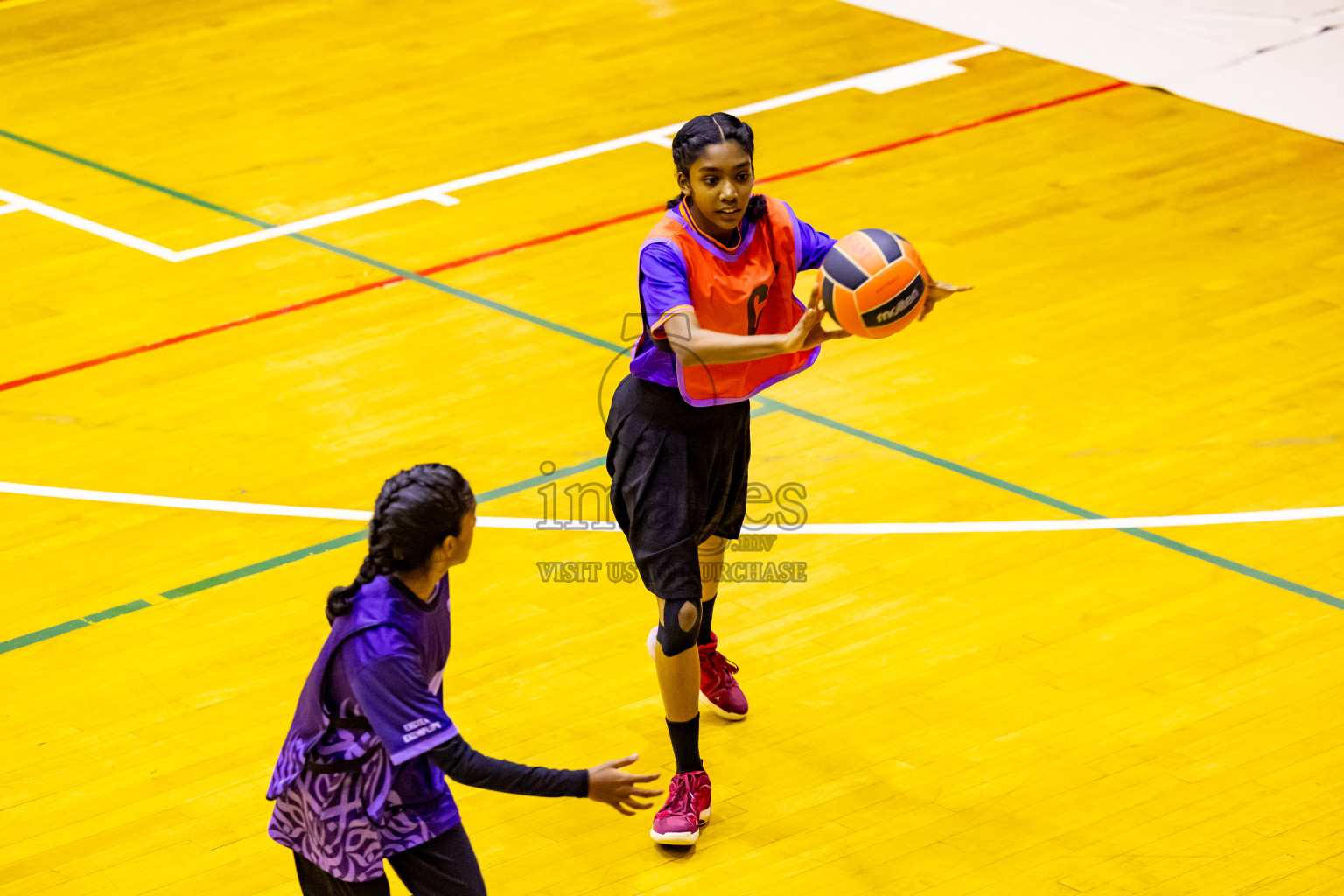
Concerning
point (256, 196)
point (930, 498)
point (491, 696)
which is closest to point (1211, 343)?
point (930, 498)

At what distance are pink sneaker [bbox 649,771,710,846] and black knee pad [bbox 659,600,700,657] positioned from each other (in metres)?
0.42

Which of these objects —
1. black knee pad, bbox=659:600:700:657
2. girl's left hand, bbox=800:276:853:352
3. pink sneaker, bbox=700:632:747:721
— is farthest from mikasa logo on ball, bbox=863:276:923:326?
pink sneaker, bbox=700:632:747:721

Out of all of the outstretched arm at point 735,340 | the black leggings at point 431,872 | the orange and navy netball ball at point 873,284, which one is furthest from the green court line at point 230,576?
the black leggings at point 431,872

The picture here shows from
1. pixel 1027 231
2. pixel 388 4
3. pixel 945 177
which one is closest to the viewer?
pixel 1027 231

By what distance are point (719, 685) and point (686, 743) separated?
588mm

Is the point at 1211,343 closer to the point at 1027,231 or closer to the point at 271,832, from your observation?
the point at 1027,231

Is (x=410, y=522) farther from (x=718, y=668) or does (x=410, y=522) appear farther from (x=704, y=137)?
(x=718, y=668)

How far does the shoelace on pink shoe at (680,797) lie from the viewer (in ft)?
16.9

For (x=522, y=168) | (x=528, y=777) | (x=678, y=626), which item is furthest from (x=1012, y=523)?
(x=522, y=168)

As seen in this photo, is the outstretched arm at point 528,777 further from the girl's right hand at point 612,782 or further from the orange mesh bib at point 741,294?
the orange mesh bib at point 741,294

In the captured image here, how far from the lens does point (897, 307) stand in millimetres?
4859

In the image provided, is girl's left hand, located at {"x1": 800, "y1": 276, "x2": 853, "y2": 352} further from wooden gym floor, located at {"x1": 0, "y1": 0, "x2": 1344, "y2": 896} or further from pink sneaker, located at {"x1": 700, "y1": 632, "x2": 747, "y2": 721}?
wooden gym floor, located at {"x1": 0, "y1": 0, "x2": 1344, "y2": 896}

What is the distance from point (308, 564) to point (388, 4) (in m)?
7.82

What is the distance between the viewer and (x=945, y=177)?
10.2 metres
